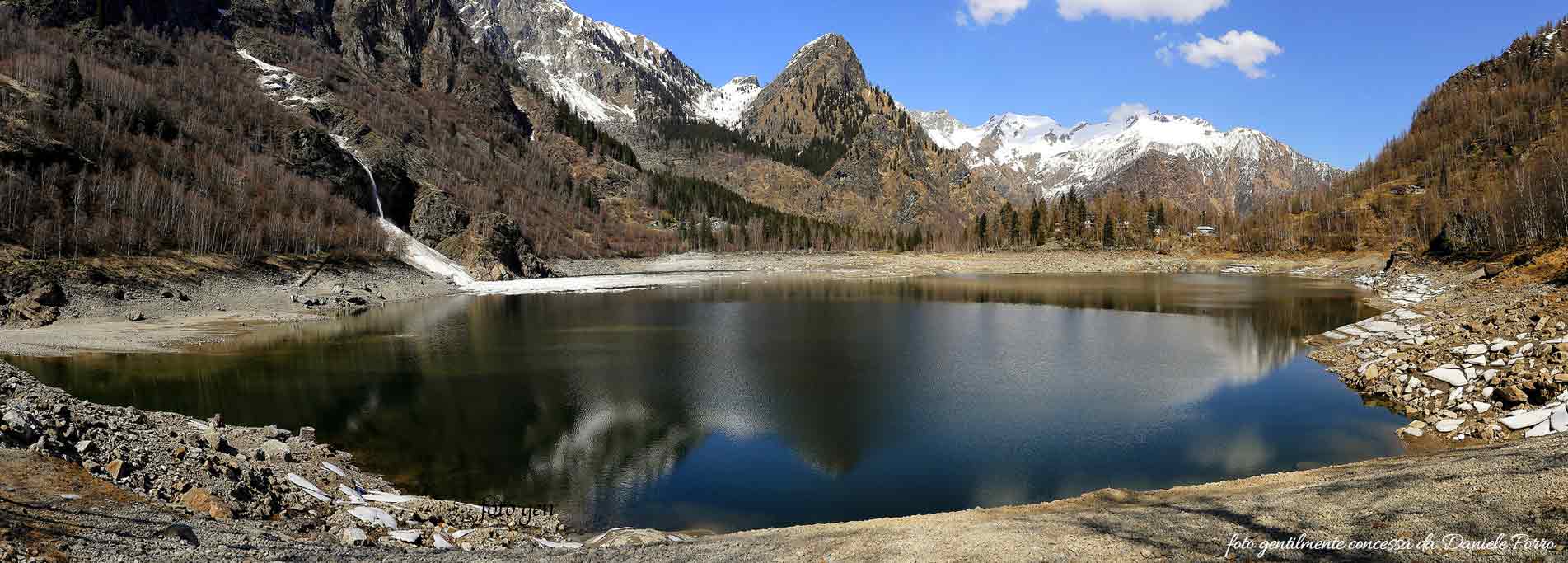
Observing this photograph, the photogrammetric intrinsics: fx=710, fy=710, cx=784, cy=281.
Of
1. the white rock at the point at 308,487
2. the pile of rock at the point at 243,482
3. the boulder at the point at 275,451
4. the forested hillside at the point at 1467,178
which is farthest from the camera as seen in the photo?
the forested hillside at the point at 1467,178

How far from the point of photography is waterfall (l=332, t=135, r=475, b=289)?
8338 centimetres

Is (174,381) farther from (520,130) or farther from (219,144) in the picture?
(520,130)

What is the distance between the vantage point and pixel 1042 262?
393ft

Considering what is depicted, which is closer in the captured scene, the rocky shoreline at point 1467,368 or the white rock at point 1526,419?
the white rock at point 1526,419

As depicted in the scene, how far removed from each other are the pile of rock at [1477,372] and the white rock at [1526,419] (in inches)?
0.6

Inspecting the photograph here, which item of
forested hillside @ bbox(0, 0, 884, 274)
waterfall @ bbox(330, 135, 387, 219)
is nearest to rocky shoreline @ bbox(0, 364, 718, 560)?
forested hillside @ bbox(0, 0, 884, 274)

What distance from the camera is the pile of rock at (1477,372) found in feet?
54.2

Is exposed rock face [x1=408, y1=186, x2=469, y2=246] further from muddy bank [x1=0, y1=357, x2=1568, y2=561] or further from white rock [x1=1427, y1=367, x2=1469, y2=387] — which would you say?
white rock [x1=1427, y1=367, x2=1469, y2=387]

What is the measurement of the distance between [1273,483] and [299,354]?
36.4 meters

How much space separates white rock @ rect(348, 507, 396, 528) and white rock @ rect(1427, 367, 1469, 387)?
2652 cm

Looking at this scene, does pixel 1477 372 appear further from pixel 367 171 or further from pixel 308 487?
pixel 367 171

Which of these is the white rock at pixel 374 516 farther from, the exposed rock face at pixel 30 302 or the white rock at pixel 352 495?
the exposed rock face at pixel 30 302

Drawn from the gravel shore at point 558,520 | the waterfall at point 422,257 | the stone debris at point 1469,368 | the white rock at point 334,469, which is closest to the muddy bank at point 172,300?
the waterfall at point 422,257

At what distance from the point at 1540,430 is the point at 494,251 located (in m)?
96.6
